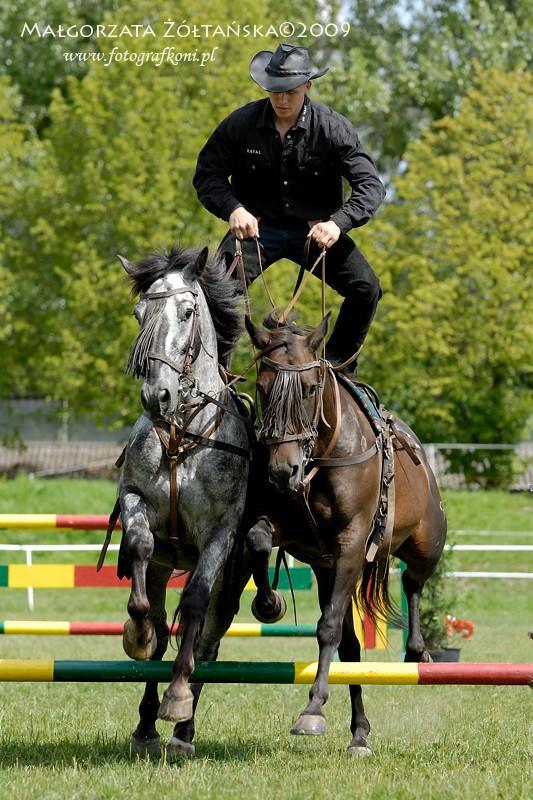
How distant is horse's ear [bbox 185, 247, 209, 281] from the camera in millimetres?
6184

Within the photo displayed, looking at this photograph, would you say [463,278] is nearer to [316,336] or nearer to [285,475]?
[316,336]

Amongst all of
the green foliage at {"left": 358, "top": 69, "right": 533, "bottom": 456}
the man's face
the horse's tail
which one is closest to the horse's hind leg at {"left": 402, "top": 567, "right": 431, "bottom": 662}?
the horse's tail

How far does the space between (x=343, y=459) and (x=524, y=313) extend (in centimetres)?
2389

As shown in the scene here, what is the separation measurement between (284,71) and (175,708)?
3286 mm

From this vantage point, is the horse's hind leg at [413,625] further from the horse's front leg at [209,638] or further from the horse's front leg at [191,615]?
the horse's front leg at [191,615]

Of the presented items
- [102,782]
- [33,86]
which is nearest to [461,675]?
[102,782]

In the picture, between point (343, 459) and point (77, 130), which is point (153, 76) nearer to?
point (77, 130)

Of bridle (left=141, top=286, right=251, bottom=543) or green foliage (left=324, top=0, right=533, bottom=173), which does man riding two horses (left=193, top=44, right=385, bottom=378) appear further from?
green foliage (left=324, top=0, right=533, bottom=173)

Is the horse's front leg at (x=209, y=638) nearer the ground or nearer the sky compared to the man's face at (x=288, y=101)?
nearer the ground

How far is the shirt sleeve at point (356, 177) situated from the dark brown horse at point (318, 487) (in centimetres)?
90

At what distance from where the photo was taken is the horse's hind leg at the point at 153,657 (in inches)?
254

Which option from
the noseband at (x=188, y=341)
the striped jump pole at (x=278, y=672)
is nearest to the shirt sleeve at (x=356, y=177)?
the noseband at (x=188, y=341)

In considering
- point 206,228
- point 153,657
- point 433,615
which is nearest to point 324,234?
point 153,657

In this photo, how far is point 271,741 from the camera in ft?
23.1
